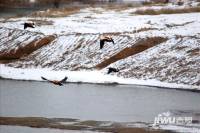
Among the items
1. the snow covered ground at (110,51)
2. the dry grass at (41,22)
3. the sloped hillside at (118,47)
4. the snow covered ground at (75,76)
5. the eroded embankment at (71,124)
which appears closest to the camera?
the eroded embankment at (71,124)

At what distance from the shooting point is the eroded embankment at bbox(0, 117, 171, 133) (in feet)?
90.1

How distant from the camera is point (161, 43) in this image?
→ 149 ft

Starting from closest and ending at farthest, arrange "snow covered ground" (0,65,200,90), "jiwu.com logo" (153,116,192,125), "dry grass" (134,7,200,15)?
"jiwu.com logo" (153,116,192,125) → "snow covered ground" (0,65,200,90) → "dry grass" (134,7,200,15)

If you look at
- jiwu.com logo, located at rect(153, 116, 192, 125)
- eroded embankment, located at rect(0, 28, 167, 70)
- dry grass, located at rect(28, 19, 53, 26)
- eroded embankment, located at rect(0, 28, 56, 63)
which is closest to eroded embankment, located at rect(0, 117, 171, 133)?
jiwu.com logo, located at rect(153, 116, 192, 125)

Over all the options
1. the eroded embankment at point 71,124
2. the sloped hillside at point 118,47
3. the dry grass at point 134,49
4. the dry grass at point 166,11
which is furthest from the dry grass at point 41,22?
the eroded embankment at point 71,124

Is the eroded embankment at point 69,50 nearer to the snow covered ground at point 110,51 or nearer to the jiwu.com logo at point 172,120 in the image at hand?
the snow covered ground at point 110,51

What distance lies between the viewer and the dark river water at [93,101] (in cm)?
3084

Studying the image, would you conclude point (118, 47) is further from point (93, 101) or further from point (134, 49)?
point (93, 101)

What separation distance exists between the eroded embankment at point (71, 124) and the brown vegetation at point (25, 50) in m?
19.6

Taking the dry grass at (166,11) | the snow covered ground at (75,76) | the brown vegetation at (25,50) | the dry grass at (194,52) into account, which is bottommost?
the snow covered ground at (75,76)

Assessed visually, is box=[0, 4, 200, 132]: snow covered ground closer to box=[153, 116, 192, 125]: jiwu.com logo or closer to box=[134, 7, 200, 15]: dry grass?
box=[134, 7, 200, 15]: dry grass

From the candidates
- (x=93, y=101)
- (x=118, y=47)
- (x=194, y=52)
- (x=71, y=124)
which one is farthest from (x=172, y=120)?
(x=118, y=47)

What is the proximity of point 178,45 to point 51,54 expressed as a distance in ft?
30.1

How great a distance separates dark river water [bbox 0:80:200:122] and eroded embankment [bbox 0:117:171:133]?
0.78 meters
